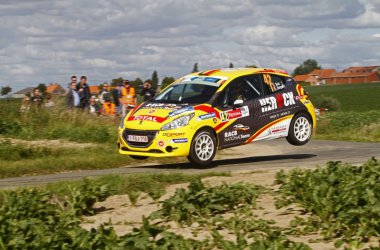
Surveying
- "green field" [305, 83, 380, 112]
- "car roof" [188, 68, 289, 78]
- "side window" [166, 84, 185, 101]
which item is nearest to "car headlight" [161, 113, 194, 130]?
"side window" [166, 84, 185, 101]

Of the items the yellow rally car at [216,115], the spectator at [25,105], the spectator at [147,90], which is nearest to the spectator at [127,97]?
the spectator at [147,90]

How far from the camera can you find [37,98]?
2511 cm

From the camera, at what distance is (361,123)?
36.4 m

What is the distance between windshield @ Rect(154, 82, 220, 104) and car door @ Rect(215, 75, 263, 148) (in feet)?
0.80

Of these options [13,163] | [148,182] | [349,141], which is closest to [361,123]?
[349,141]

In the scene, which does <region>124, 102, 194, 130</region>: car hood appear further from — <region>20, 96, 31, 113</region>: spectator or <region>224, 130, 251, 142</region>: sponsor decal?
<region>20, 96, 31, 113</region>: spectator

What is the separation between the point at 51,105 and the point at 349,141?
8828 mm

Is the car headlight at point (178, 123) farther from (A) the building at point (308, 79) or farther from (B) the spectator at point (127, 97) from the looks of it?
(A) the building at point (308, 79)

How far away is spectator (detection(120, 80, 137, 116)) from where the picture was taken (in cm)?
2781

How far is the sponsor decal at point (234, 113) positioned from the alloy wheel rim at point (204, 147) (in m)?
0.52

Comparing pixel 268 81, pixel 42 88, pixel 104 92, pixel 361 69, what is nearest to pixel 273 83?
pixel 268 81

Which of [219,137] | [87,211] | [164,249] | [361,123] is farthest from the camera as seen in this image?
[361,123]

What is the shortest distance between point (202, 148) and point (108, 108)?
1393 cm

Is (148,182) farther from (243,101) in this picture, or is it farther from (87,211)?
→ (243,101)
